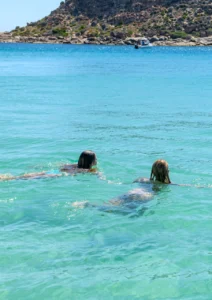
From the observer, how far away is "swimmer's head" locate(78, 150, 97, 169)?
42.4ft

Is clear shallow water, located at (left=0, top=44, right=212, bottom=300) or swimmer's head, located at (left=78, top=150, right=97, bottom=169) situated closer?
clear shallow water, located at (left=0, top=44, right=212, bottom=300)

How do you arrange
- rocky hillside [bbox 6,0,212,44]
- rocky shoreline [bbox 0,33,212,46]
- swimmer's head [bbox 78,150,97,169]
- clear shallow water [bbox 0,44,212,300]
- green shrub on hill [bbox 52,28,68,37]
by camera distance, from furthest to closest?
green shrub on hill [bbox 52,28,68,37] → rocky hillside [bbox 6,0,212,44] → rocky shoreline [bbox 0,33,212,46] → swimmer's head [bbox 78,150,97,169] → clear shallow water [bbox 0,44,212,300]

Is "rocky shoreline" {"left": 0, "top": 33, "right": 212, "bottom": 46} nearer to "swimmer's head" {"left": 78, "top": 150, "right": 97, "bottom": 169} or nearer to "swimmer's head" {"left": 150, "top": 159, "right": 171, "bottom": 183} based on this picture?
"swimmer's head" {"left": 78, "top": 150, "right": 97, "bottom": 169}

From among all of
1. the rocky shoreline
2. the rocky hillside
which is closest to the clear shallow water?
the rocky shoreline

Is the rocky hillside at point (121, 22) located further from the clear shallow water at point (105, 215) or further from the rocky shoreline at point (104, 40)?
the clear shallow water at point (105, 215)

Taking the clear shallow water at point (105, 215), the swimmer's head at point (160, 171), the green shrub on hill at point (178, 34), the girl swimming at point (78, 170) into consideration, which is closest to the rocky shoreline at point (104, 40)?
the green shrub on hill at point (178, 34)

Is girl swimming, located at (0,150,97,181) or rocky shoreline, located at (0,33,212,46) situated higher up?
rocky shoreline, located at (0,33,212,46)

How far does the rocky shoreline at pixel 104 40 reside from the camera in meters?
132

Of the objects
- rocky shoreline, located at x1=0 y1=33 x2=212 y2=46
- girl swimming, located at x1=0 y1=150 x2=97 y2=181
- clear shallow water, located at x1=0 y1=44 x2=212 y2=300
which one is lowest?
clear shallow water, located at x1=0 y1=44 x2=212 y2=300

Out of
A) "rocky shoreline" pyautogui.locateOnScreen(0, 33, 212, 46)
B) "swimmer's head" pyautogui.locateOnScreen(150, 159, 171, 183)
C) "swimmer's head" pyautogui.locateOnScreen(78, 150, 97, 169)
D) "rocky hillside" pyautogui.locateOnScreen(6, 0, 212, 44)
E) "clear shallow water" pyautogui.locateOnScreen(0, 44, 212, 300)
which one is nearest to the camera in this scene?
"clear shallow water" pyautogui.locateOnScreen(0, 44, 212, 300)

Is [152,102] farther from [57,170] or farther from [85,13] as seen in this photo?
[85,13]

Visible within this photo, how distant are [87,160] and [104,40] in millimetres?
133942

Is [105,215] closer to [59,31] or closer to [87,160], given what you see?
[87,160]

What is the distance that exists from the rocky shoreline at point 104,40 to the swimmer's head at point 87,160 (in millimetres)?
122676
